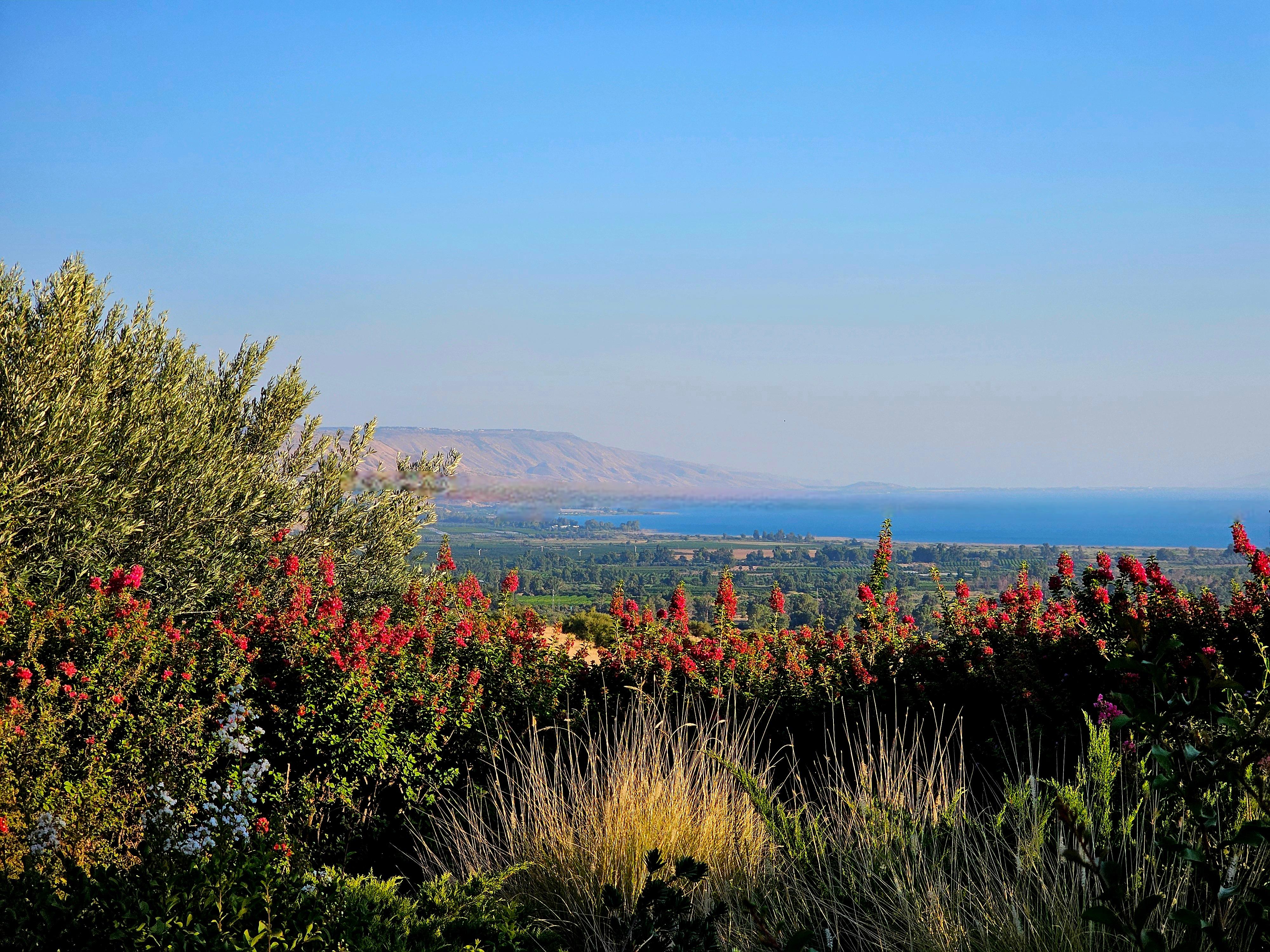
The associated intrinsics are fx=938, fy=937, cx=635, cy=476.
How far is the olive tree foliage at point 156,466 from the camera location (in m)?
8.01

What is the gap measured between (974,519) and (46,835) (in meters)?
70.0

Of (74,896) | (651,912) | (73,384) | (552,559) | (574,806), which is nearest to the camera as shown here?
(74,896)

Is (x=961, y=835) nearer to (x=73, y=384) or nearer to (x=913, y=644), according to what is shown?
(x=913, y=644)

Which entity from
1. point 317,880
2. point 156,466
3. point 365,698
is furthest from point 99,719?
point 156,466

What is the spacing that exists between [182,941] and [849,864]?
2.55 m

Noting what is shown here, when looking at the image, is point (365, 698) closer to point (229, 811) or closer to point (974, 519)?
point (229, 811)

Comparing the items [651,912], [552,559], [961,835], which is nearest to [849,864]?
[961,835]

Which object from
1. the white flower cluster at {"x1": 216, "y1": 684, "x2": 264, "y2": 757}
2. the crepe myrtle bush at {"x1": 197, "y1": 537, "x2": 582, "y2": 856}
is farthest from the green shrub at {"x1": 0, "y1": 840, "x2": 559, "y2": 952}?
the crepe myrtle bush at {"x1": 197, "y1": 537, "x2": 582, "y2": 856}

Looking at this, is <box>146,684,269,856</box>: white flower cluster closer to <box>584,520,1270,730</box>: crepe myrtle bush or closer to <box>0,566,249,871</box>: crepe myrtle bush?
<box>0,566,249,871</box>: crepe myrtle bush

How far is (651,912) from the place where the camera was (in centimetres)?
336

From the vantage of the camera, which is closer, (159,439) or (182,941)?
(182,941)

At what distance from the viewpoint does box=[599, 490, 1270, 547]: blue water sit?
22.4 meters

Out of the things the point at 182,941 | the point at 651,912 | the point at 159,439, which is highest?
the point at 159,439

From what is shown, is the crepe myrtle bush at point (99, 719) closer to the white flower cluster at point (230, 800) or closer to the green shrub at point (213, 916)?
the white flower cluster at point (230, 800)
